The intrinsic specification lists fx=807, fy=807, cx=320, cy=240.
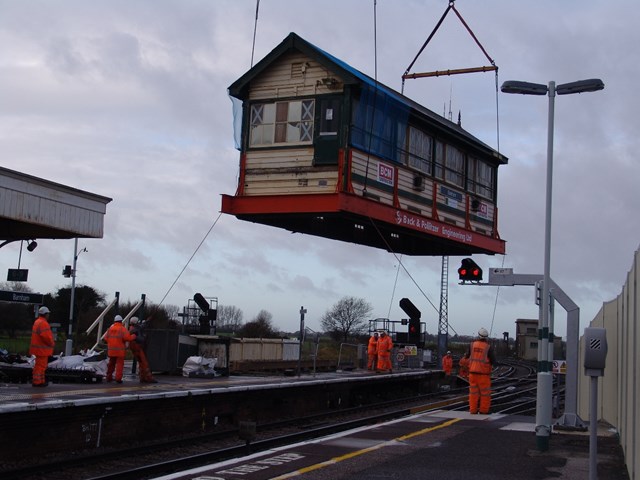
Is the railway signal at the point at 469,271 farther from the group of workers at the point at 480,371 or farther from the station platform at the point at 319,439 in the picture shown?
the station platform at the point at 319,439

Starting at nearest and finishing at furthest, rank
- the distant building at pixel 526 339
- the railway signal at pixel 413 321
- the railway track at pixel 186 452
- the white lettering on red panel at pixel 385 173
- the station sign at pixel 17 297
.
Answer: the railway track at pixel 186 452 < the station sign at pixel 17 297 < the white lettering on red panel at pixel 385 173 < the railway signal at pixel 413 321 < the distant building at pixel 526 339

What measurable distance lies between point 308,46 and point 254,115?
2281 mm

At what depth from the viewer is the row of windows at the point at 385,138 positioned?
2014cm

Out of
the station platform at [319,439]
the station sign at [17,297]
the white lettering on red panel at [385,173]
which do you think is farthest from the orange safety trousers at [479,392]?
the station sign at [17,297]

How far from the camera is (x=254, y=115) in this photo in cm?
2094

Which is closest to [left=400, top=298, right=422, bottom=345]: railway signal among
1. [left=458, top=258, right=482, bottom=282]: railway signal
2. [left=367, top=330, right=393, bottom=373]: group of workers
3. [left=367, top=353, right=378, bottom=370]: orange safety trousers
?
[left=367, top=353, right=378, bottom=370]: orange safety trousers

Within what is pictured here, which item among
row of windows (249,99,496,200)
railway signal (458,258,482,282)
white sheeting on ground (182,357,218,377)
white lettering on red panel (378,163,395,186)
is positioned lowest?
white sheeting on ground (182,357,218,377)

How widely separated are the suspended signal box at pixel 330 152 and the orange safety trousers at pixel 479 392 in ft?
15.6

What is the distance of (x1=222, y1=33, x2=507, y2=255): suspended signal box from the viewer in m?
19.5

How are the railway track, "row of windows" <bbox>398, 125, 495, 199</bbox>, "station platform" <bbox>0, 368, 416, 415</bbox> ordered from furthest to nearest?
"row of windows" <bbox>398, 125, 495, 199</bbox> → "station platform" <bbox>0, 368, 416, 415</bbox> → the railway track

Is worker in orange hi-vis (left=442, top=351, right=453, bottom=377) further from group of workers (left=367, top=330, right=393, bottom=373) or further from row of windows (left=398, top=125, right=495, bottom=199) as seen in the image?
row of windows (left=398, top=125, right=495, bottom=199)

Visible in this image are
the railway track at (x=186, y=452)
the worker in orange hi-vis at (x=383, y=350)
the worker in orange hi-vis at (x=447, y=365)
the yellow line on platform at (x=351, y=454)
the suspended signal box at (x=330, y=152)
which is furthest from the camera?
the worker in orange hi-vis at (x=447, y=365)

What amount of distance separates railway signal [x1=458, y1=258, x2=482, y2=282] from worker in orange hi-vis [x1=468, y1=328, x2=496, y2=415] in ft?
12.0

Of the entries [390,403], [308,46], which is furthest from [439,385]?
[308,46]
